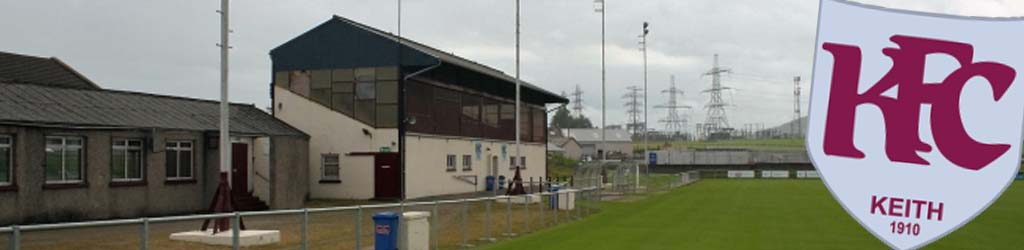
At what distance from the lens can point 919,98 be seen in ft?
18.3

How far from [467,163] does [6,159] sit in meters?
25.4

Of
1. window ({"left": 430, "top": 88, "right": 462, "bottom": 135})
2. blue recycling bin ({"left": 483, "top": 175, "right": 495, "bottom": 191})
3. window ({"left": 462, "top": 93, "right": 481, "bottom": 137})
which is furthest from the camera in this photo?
blue recycling bin ({"left": 483, "top": 175, "right": 495, "bottom": 191})

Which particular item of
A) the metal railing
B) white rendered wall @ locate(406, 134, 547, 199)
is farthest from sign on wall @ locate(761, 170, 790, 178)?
the metal railing

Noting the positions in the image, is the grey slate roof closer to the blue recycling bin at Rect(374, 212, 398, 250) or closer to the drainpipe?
the drainpipe

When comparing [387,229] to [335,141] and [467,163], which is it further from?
[467,163]

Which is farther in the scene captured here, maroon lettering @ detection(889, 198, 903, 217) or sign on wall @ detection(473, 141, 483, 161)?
sign on wall @ detection(473, 141, 483, 161)

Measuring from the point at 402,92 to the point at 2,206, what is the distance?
1840 cm

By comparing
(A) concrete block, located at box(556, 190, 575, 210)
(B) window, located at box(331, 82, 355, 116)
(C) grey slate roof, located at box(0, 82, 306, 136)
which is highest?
(B) window, located at box(331, 82, 355, 116)

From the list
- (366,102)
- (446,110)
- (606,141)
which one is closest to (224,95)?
(366,102)

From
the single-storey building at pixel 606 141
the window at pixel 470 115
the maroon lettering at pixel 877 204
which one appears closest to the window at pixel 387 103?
the window at pixel 470 115

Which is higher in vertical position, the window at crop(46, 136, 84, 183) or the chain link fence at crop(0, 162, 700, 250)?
the window at crop(46, 136, 84, 183)

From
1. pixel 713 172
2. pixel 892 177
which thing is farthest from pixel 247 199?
pixel 713 172

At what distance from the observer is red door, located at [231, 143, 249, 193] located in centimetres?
3170

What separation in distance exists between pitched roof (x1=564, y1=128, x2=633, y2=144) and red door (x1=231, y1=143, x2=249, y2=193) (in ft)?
381
